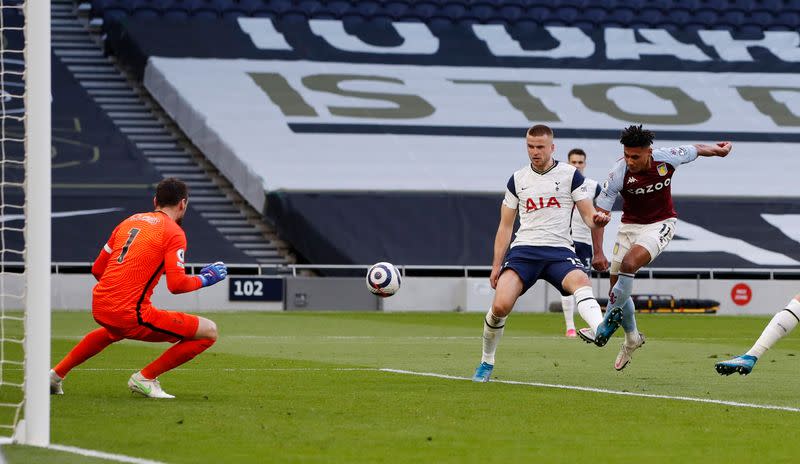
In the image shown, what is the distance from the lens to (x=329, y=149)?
31.1m

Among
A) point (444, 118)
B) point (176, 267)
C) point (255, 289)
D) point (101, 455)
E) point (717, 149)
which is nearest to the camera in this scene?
point (101, 455)

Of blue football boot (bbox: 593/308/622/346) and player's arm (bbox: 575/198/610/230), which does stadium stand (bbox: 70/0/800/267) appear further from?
blue football boot (bbox: 593/308/622/346)

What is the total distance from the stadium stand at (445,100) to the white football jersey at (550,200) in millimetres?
17768

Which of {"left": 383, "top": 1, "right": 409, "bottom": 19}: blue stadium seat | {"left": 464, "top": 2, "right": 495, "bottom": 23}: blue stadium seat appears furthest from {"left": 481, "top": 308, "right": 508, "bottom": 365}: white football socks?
{"left": 464, "top": 2, "right": 495, "bottom": 23}: blue stadium seat

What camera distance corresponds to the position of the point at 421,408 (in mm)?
8914

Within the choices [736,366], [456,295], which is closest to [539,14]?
[456,295]

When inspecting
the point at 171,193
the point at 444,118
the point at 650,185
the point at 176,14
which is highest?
the point at 176,14

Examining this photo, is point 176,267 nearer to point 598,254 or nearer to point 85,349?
point 85,349

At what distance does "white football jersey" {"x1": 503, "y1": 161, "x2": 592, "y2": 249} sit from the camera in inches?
443

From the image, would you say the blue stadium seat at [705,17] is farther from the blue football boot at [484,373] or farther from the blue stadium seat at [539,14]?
the blue football boot at [484,373]

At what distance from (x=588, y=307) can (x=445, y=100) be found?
74.5 feet

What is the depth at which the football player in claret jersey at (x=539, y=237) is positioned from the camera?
11.2 m

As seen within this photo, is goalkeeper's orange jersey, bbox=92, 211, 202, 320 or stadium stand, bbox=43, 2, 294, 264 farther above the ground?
stadium stand, bbox=43, 2, 294, 264

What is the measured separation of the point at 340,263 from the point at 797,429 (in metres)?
21.4
